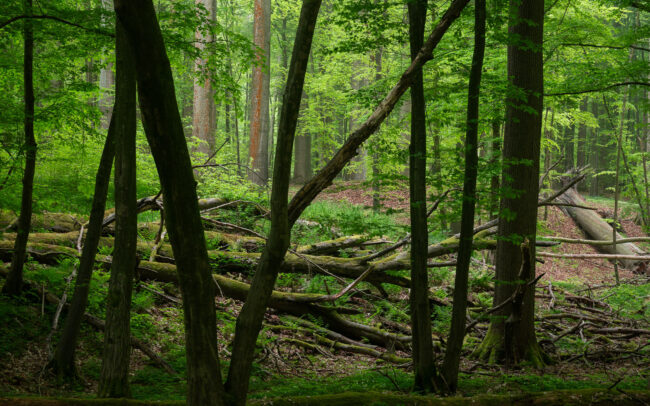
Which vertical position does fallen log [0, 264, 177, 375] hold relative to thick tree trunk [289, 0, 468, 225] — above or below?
below

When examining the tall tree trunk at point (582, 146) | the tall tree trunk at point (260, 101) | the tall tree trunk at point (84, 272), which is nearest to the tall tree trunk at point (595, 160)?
the tall tree trunk at point (582, 146)

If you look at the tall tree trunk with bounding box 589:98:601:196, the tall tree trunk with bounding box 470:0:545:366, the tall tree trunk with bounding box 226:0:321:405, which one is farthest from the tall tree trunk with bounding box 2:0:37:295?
the tall tree trunk with bounding box 589:98:601:196

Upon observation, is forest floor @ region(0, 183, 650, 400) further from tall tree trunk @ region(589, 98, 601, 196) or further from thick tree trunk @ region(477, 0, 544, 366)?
tall tree trunk @ region(589, 98, 601, 196)

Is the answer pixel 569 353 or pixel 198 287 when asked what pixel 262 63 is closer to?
pixel 198 287

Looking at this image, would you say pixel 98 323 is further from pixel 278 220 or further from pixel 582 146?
pixel 582 146

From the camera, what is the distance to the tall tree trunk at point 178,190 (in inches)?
96.2

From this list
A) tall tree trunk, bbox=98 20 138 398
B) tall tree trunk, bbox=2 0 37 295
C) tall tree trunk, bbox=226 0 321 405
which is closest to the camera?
tall tree trunk, bbox=226 0 321 405

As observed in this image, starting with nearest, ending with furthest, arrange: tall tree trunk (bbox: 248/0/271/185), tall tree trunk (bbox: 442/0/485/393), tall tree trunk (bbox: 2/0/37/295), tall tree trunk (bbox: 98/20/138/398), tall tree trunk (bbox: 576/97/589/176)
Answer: tall tree trunk (bbox: 98/20/138/398) < tall tree trunk (bbox: 442/0/485/393) < tall tree trunk (bbox: 2/0/37/295) < tall tree trunk (bbox: 248/0/271/185) < tall tree trunk (bbox: 576/97/589/176)

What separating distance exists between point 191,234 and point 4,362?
313 cm

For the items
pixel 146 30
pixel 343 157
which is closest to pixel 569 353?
pixel 343 157

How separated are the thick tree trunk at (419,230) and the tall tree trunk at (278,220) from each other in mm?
1656

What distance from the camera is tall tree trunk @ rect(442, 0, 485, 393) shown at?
412cm

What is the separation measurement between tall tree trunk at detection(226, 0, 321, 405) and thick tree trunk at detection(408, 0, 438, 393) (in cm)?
166

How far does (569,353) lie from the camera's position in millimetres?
6488
